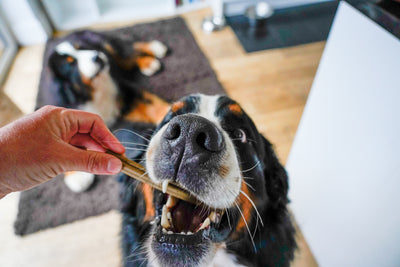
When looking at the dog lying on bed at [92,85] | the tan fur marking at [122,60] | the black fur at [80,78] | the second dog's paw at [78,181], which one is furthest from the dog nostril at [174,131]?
the tan fur marking at [122,60]

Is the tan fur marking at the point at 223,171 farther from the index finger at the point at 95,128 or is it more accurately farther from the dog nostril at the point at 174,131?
the index finger at the point at 95,128

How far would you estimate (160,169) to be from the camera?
0.87 m

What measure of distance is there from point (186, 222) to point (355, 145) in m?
0.78

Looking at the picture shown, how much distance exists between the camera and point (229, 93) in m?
2.52

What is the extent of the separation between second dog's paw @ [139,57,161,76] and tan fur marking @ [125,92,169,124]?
35cm

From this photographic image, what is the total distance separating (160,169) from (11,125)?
0.46 meters

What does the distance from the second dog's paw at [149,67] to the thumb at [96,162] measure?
201cm

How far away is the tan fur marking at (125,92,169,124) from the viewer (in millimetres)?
2205

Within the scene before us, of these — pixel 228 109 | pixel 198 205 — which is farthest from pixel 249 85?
pixel 198 205

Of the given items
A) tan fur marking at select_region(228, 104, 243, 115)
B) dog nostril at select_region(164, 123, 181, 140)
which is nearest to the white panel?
tan fur marking at select_region(228, 104, 243, 115)

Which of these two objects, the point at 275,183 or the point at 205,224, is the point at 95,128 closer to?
the point at 205,224

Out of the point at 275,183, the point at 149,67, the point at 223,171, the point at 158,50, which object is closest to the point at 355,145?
the point at 275,183

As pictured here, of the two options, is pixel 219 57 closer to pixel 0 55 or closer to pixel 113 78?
pixel 113 78

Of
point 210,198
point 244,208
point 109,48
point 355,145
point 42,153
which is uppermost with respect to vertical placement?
point 42,153
